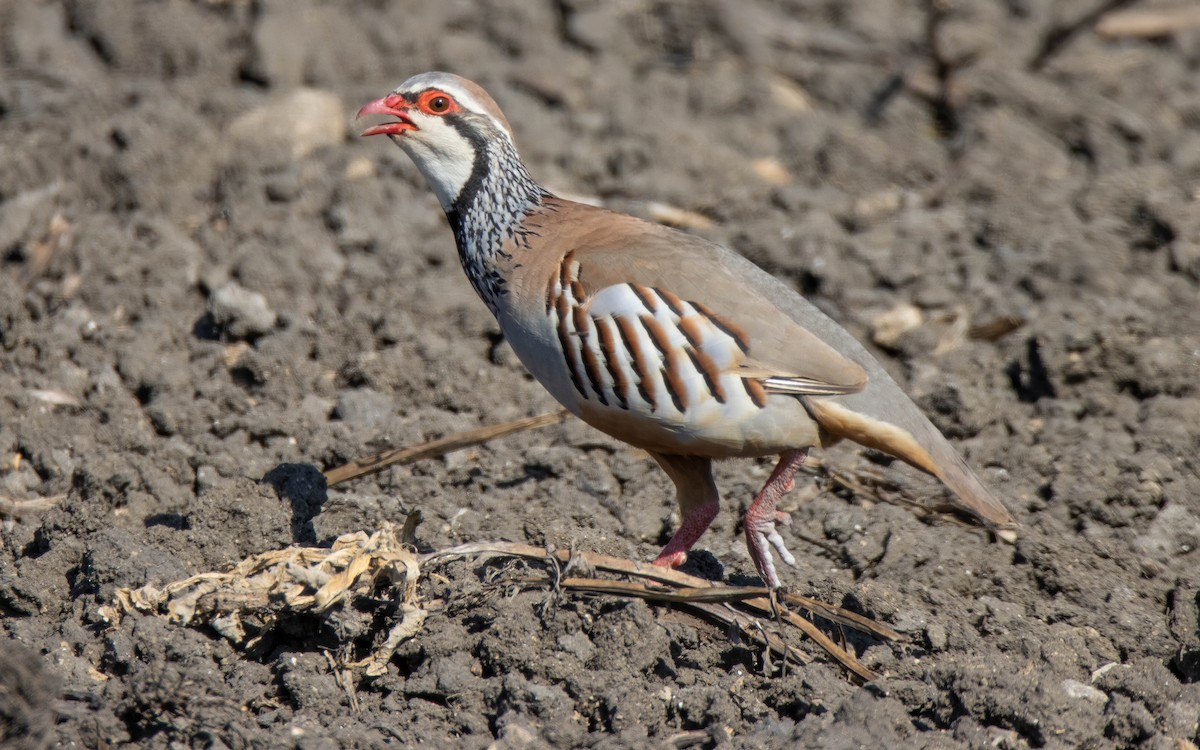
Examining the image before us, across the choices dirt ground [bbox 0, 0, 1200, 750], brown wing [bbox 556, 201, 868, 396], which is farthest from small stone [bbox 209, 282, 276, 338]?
brown wing [bbox 556, 201, 868, 396]

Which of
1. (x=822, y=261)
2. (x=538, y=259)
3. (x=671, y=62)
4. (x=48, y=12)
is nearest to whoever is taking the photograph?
(x=538, y=259)

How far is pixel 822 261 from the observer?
6.57 meters

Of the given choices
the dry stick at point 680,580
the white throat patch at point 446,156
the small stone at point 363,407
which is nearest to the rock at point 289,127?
the small stone at point 363,407

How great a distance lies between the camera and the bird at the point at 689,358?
444cm

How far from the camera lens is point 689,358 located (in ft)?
14.5

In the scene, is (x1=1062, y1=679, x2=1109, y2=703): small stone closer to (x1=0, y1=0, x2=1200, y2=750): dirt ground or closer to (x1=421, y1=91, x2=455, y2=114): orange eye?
(x1=0, y1=0, x2=1200, y2=750): dirt ground

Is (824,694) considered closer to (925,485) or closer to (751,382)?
(751,382)

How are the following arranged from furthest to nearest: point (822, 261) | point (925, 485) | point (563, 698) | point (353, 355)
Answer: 1. point (822, 261)
2. point (353, 355)
3. point (925, 485)
4. point (563, 698)

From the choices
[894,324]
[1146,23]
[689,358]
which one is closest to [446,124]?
[689,358]

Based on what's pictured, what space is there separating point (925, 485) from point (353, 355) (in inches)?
98.2

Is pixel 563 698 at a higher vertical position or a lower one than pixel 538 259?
lower

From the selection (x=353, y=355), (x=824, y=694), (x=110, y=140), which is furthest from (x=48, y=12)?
(x=824, y=694)

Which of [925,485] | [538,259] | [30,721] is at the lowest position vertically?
[925,485]

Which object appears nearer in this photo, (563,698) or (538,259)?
(563,698)
